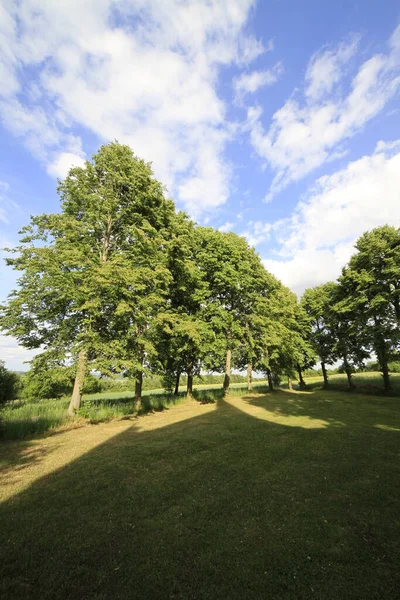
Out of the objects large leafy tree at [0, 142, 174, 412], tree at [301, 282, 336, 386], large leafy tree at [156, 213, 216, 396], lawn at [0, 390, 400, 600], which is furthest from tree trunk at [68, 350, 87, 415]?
tree at [301, 282, 336, 386]

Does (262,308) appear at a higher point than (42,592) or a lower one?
higher

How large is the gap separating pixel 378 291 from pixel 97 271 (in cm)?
2900

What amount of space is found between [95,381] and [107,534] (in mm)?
12467

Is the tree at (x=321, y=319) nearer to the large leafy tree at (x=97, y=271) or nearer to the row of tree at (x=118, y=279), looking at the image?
the row of tree at (x=118, y=279)

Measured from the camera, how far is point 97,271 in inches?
613

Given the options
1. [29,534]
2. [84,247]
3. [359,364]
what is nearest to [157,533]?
[29,534]

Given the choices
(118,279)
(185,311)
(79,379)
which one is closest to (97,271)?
(118,279)

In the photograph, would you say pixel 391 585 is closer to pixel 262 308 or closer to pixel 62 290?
pixel 62 290

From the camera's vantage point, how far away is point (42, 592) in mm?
3736

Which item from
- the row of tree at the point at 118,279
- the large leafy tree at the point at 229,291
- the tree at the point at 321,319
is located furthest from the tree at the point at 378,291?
the row of tree at the point at 118,279

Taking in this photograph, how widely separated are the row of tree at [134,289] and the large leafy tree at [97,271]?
71mm

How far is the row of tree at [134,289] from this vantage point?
52.2 feet

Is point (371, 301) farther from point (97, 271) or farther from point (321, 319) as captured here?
point (97, 271)

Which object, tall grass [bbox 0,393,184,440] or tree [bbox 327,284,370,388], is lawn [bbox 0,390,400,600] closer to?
tall grass [bbox 0,393,184,440]
